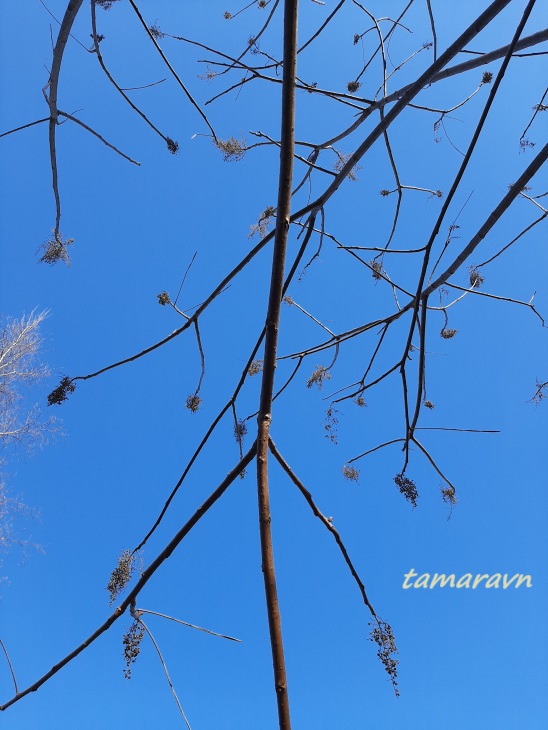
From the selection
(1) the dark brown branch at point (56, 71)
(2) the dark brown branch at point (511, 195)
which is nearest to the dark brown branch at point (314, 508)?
(2) the dark brown branch at point (511, 195)

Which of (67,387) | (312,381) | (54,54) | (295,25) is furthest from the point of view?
(312,381)

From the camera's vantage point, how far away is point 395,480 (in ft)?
6.02

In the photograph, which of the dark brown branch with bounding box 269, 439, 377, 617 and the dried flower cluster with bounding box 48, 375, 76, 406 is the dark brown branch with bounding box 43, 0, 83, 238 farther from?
the dark brown branch with bounding box 269, 439, 377, 617

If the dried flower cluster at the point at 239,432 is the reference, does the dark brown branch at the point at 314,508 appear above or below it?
below

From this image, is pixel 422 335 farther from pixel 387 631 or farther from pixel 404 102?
pixel 387 631

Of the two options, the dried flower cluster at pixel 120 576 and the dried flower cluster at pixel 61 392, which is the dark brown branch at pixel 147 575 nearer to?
the dried flower cluster at pixel 120 576

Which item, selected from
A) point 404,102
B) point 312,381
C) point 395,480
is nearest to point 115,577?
point 395,480

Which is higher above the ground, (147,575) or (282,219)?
(282,219)

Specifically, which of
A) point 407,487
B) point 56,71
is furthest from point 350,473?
point 56,71

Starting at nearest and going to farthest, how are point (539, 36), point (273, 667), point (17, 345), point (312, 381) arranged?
point (273, 667) → point (539, 36) → point (312, 381) → point (17, 345)

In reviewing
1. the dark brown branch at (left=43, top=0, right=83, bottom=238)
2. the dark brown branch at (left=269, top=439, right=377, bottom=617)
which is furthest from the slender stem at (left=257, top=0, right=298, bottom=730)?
the dark brown branch at (left=43, top=0, right=83, bottom=238)

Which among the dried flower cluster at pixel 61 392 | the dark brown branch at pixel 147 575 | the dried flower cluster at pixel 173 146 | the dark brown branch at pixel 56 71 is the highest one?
the dried flower cluster at pixel 173 146

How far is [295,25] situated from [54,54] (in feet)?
2.12

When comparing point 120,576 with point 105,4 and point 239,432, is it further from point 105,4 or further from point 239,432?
point 105,4
